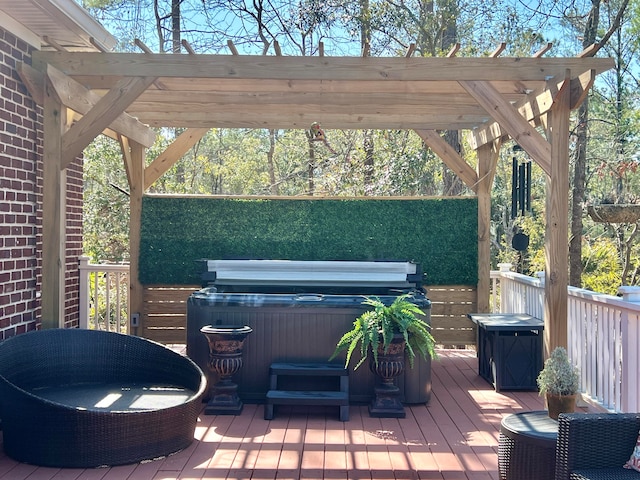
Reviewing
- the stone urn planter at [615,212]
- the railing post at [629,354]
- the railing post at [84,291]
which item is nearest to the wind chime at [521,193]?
the stone urn planter at [615,212]

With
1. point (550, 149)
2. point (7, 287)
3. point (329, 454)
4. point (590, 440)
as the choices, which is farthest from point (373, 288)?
point (590, 440)

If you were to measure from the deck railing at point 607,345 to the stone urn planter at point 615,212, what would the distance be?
685 mm

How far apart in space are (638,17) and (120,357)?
34.2ft

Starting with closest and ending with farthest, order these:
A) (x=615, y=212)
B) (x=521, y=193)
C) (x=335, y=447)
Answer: (x=335, y=447) → (x=615, y=212) → (x=521, y=193)

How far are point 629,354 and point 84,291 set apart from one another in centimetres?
494

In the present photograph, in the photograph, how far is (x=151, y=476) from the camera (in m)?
3.60

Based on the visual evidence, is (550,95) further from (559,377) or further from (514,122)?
(559,377)

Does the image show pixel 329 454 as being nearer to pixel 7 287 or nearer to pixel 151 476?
pixel 151 476

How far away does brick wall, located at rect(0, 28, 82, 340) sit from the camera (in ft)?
15.0

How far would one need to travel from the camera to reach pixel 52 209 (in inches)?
189

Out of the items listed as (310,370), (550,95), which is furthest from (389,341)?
(550,95)

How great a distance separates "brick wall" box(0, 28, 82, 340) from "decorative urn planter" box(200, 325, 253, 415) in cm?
128

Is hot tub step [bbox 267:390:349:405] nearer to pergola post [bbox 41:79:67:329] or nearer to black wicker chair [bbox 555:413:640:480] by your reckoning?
pergola post [bbox 41:79:67:329]

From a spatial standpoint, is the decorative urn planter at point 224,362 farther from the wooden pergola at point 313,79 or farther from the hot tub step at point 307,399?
the wooden pergola at point 313,79
